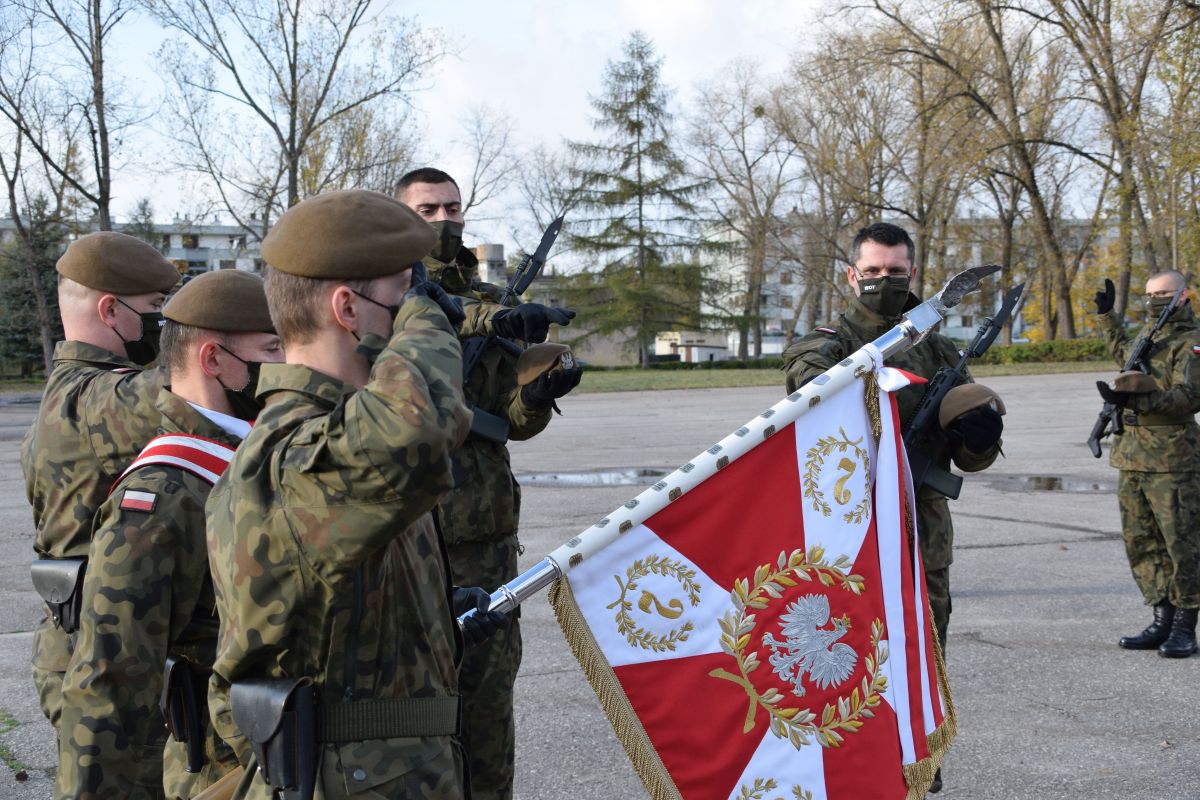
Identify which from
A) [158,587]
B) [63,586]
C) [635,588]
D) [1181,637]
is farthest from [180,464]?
[1181,637]

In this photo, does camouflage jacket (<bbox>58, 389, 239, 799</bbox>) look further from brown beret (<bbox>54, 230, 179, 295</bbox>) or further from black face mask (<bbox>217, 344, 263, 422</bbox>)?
brown beret (<bbox>54, 230, 179, 295</bbox>)

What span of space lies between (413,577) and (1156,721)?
4.70 metres

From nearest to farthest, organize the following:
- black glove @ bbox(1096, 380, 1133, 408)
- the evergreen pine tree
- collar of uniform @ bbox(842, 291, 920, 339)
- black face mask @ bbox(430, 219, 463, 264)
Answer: black face mask @ bbox(430, 219, 463, 264), collar of uniform @ bbox(842, 291, 920, 339), black glove @ bbox(1096, 380, 1133, 408), the evergreen pine tree

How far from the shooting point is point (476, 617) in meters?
2.64

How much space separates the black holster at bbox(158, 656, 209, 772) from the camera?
2.79m

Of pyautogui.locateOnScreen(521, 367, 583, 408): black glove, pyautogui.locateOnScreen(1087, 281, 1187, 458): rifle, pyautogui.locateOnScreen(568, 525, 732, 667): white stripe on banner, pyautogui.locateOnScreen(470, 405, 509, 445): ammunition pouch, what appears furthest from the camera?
pyautogui.locateOnScreen(1087, 281, 1187, 458): rifle

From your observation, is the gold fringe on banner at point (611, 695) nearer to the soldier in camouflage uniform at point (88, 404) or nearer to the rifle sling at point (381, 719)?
the rifle sling at point (381, 719)

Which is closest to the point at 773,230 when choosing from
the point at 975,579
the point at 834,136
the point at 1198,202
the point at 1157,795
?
the point at 834,136

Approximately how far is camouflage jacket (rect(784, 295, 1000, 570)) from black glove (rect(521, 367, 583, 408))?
3.20ft

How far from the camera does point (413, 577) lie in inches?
86.0

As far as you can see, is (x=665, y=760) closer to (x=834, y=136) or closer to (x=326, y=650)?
(x=326, y=650)

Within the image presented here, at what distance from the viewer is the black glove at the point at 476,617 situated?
2.63 m

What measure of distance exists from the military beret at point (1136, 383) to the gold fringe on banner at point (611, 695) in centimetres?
508

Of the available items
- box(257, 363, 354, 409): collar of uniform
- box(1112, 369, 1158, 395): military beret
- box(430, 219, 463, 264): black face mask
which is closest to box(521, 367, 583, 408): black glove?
box(430, 219, 463, 264): black face mask
